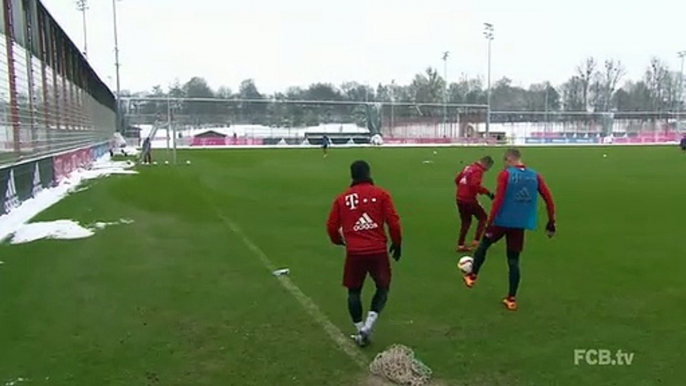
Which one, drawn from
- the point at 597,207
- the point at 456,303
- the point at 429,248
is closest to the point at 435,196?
the point at 597,207

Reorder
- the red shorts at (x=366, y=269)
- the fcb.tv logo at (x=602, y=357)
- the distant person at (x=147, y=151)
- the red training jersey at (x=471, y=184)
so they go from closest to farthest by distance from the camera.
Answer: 1. the fcb.tv logo at (x=602, y=357)
2. the red shorts at (x=366, y=269)
3. the red training jersey at (x=471, y=184)
4. the distant person at (x=147, y=151)

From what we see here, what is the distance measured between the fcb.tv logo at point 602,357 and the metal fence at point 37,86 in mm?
12418

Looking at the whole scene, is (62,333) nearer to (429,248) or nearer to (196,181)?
(429,248)

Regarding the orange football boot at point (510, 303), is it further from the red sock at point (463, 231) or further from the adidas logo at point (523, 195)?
the red sock at point (463, 231)

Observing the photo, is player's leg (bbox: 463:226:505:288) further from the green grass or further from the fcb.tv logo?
the fcb.tv logo

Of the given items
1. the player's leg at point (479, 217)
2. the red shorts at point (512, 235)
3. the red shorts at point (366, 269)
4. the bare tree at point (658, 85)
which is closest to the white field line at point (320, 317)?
the red shorts at point (366, 269)

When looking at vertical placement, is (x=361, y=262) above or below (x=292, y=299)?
above

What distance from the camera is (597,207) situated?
1605 centimetres

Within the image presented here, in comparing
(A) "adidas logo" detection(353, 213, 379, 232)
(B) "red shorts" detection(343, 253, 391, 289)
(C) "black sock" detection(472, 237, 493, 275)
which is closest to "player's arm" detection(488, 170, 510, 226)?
(C) "black sock" detection(472, 237, 493, 275)

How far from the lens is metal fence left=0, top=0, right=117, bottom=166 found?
1592 cm

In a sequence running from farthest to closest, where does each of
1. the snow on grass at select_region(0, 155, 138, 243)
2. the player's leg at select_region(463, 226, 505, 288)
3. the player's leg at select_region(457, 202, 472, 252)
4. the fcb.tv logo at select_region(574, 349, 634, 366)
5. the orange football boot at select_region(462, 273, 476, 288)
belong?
1. the snow on grass at select_region(0, 155, 138, 243)
2. the player's leg at select_region(457, 202, 472, 252)
3. the orange football boot at select_region(462, 273, 476, 288)
4. the player's leg at select_region(463, 226, 505, 288)
5. the fcb.tv logo at select_region(574, 349, 634, 366)

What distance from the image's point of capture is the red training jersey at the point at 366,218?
5723mm

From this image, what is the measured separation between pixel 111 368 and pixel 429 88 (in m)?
115

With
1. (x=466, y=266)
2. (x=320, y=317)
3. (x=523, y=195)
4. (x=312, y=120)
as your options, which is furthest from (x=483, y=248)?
(x=312, y=120)
